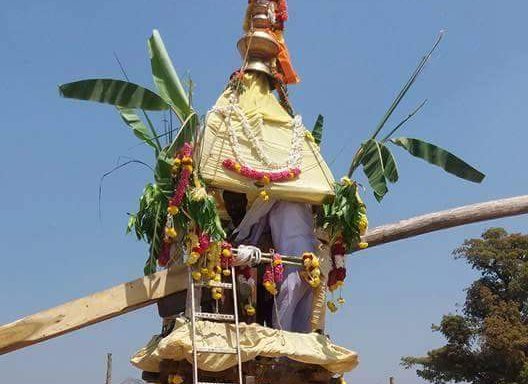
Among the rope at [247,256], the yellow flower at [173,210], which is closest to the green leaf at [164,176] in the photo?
the yellow flower at [173,210]

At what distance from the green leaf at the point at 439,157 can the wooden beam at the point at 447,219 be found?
502mm

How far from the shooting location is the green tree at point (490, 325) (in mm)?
22453

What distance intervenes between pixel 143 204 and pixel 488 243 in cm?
2003

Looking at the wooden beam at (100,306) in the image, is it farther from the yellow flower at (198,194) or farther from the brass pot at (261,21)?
the brass pot at (261,21)

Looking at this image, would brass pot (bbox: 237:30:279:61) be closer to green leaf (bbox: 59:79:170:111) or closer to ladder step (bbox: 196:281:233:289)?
green leaf (bbox: 59:79:170:111)

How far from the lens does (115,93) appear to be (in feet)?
24.1

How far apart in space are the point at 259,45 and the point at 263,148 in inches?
59.1

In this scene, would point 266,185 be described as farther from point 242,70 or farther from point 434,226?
point 434,226

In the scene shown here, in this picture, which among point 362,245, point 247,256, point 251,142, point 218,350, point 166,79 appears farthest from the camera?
point 362,245

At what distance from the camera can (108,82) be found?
7309 mm

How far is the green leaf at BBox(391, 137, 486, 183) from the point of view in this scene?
338 inches

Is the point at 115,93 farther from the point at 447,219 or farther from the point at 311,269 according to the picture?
the point at 447,219

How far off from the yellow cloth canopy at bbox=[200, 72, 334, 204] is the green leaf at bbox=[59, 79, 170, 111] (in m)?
0.59

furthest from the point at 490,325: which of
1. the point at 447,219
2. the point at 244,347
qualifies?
the point at 244,347
